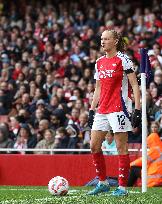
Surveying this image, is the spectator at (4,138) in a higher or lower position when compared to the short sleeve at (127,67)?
lower

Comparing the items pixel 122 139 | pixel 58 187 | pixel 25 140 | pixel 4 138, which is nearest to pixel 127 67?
pixel 122 139

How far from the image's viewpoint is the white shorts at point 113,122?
10.8 m

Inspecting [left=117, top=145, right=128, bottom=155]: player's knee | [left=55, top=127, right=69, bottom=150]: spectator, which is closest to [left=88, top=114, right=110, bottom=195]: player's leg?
[left=117, top=145, right=128, bottom=155]: player's knee

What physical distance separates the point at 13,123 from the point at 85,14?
28.0 ft

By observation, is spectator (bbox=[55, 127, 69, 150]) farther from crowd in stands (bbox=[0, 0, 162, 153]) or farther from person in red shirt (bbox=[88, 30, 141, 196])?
person in red shirt (bbox=[88, 30, 141, 196])

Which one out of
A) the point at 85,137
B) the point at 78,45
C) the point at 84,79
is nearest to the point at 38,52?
the point at 78,45

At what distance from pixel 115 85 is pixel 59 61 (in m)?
11.2

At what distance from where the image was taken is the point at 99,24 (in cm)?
2430

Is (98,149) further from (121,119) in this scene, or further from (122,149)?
(121,119)

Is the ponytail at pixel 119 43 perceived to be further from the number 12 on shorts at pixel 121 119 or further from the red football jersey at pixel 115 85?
the number 12 on shorts at pixel 121 119

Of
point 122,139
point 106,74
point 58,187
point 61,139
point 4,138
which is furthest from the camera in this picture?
point 4,138

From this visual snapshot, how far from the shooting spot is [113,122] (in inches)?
427

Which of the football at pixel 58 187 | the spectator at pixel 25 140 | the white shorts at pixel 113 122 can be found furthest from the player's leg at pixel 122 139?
the spectator at pixel 25 140

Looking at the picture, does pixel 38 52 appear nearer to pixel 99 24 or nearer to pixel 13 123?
pixel 99 24
